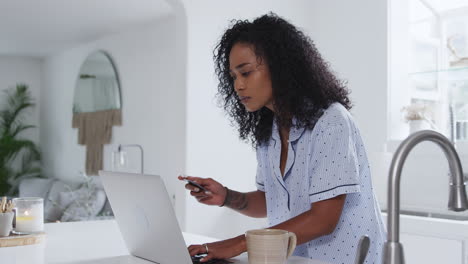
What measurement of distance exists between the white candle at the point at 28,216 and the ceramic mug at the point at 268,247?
919 mm

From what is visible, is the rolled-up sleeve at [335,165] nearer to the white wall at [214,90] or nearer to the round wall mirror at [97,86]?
the white wall at [214,90]

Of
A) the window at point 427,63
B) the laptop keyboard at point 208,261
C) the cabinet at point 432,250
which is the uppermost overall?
the window at point 427,63

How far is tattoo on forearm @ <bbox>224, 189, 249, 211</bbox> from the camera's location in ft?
5.42

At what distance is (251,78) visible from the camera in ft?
5.01

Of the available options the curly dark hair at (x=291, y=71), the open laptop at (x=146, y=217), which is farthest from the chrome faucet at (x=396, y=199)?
the curly dark hair at (x=291, y=71)

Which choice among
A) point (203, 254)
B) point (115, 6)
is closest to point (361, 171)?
point (203, 254)

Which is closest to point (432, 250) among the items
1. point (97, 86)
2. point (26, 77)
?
point (97, 86)

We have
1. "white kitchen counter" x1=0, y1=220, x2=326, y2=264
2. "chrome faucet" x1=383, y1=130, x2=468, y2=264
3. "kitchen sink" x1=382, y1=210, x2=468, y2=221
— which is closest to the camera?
"chrome faucet" x1=383, y1=130, x2=468, y2=264

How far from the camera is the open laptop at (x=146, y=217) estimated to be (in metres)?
1.17

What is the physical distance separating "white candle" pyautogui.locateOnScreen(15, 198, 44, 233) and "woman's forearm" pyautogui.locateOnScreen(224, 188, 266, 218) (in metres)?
0.62

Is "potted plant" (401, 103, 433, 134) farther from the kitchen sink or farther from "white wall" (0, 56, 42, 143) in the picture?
"white wall" (0, 56, 42, 143)

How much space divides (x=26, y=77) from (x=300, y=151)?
7.26 meters

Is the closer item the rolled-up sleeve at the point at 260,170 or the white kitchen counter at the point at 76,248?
the white kitchen counter at the point at 76,248

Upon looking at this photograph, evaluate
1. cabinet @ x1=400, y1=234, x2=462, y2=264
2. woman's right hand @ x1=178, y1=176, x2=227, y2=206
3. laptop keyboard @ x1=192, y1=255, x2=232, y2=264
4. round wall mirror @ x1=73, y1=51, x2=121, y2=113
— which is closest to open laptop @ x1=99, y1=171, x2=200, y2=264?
laptop keyboard @ x1=192, y1=255, x2=232, y2=264
